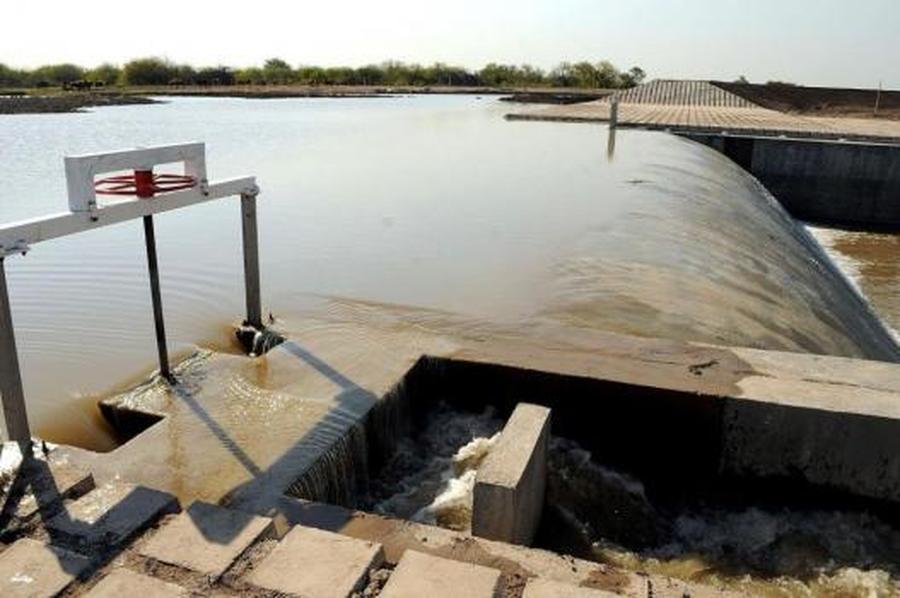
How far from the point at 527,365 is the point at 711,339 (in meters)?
2.38

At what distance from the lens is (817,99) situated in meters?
50.2

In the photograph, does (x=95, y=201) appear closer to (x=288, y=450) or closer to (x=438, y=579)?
(x=288, y=450)

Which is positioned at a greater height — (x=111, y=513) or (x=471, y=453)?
(x=111, y=513)

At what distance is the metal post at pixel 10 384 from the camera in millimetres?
3379

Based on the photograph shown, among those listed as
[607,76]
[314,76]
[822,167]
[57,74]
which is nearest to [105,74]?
[57,74]

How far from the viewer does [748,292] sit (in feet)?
28.0

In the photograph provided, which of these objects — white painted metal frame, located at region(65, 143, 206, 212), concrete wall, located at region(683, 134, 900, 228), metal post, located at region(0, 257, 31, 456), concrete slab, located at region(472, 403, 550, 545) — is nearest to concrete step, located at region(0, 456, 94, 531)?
metal post, located at region(0, 257, 31, 456)

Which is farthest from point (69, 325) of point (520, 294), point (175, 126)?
point (175, 126)

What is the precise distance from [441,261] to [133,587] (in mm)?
6537

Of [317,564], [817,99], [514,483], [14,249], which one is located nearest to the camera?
[317,564]

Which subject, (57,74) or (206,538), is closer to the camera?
(206,538)

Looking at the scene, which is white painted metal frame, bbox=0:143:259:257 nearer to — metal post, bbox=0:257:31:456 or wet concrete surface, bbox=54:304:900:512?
metal post, bbox=0:257:31:456

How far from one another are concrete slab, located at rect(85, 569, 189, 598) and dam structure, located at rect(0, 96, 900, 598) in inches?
0.5

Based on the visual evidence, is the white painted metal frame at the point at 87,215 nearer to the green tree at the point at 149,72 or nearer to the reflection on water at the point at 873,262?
the reflection on water at the point at 873,262
